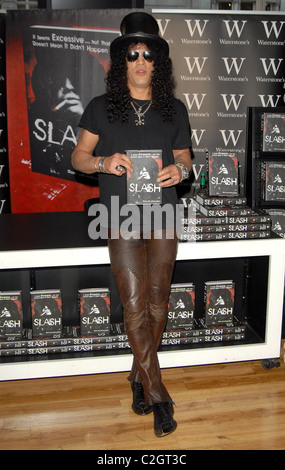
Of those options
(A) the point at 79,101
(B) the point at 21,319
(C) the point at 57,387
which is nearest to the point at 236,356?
(C) the point at 57,387

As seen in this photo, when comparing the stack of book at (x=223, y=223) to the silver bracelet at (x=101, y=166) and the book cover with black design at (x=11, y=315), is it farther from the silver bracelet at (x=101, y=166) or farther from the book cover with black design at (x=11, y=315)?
the book cover with black design at (x=11, y=315)

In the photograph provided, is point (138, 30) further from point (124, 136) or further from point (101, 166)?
point (101, 166)

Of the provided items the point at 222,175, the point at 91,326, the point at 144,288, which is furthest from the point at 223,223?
the point at 91,326

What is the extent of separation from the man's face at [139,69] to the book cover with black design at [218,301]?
1.03m

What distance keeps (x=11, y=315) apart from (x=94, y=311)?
38 centimetres

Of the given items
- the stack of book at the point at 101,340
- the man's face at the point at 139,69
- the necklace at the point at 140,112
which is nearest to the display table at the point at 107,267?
the stack of book at the point at 101,340

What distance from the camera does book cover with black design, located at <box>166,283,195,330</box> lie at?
2408mm

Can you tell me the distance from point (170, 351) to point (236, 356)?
0.33 m

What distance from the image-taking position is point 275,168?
2.58 metres

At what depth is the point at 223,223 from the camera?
7.55 ft

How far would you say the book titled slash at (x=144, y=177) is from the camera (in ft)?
6.17

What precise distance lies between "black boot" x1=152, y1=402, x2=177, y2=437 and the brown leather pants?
3cm
